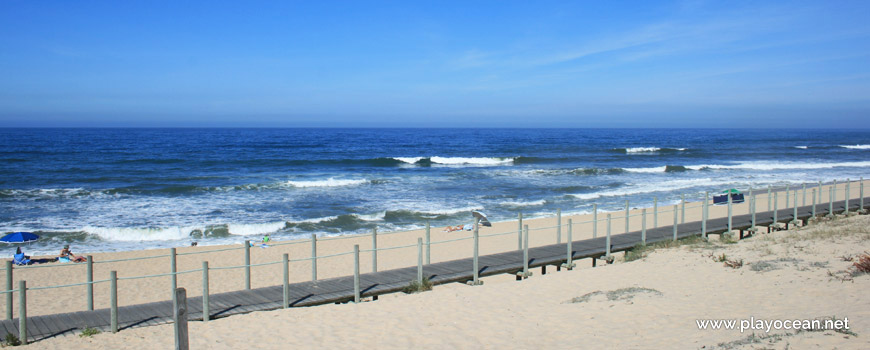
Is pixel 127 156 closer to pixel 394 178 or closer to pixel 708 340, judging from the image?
pixel 394 178

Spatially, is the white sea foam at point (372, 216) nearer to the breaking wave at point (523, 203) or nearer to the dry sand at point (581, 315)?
the breaking wave at point (523, 203)

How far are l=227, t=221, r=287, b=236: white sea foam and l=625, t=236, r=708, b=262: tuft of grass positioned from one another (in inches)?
493

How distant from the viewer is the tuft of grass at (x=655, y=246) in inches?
546

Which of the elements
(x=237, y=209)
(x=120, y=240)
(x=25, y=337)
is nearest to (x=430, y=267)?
(x=25, y=337)

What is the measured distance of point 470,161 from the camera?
54.2 metres

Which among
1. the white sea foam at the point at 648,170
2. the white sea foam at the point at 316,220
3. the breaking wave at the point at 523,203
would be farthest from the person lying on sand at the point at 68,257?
the white sea foam at the point at 648,170

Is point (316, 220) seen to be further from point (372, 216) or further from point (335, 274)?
point (335, 274)

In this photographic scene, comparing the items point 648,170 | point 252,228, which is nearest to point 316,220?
point 252,228

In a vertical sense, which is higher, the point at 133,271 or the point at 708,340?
the point at 708,340

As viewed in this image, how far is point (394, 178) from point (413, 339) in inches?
1204

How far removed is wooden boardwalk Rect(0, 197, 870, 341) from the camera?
8.30 m

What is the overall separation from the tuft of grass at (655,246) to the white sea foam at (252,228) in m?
12.5

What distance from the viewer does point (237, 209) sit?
A: 2542 centimetres

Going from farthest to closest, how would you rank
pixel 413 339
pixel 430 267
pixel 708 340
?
pixel 430 267 → pixel 413 339 → pixel 708 340
